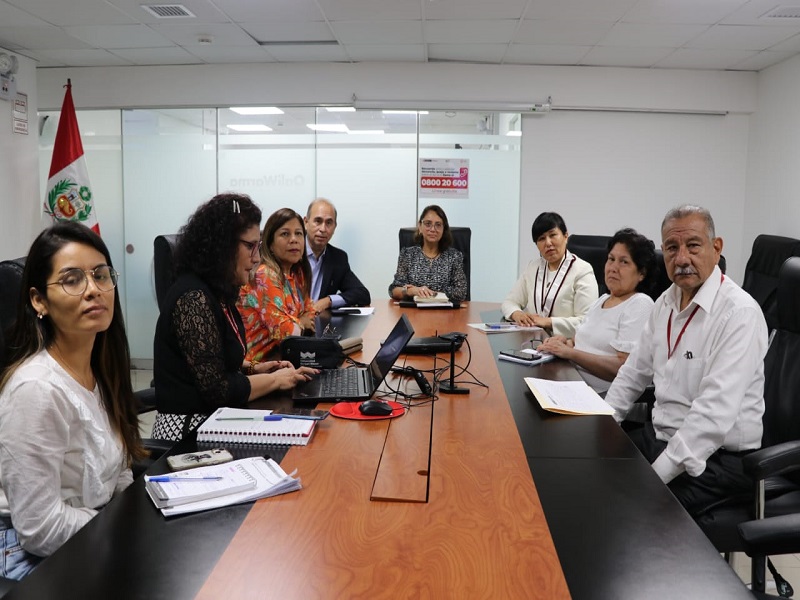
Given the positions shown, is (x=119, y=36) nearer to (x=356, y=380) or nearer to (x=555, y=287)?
(x=555, y=287)

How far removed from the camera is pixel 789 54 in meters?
5.26

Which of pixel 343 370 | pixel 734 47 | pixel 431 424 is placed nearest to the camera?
pixel 431 424

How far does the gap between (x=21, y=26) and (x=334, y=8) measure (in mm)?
2253

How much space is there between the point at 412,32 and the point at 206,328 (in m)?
3.57

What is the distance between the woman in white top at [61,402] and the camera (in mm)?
1402

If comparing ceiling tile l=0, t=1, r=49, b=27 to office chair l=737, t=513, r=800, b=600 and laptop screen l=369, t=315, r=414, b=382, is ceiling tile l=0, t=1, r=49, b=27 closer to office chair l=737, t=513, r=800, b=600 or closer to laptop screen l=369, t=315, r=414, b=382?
laptop screen l=369, t=315, r=414, b=382

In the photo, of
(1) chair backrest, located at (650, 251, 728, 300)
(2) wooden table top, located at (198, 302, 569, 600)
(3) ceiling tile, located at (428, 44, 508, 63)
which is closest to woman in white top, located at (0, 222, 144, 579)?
(2) wooden table top, located at (198, 302, 569, 600)

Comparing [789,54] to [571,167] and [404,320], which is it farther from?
[404,320]

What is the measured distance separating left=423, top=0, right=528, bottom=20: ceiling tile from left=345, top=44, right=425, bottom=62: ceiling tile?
0.79 metres

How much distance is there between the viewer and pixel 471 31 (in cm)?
490

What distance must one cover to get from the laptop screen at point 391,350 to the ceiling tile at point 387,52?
3568mm

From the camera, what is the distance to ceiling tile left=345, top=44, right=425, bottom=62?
5340 mm

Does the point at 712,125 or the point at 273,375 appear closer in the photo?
the point at 273,375

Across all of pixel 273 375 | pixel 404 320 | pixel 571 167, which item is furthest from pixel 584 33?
pixel 273 375
